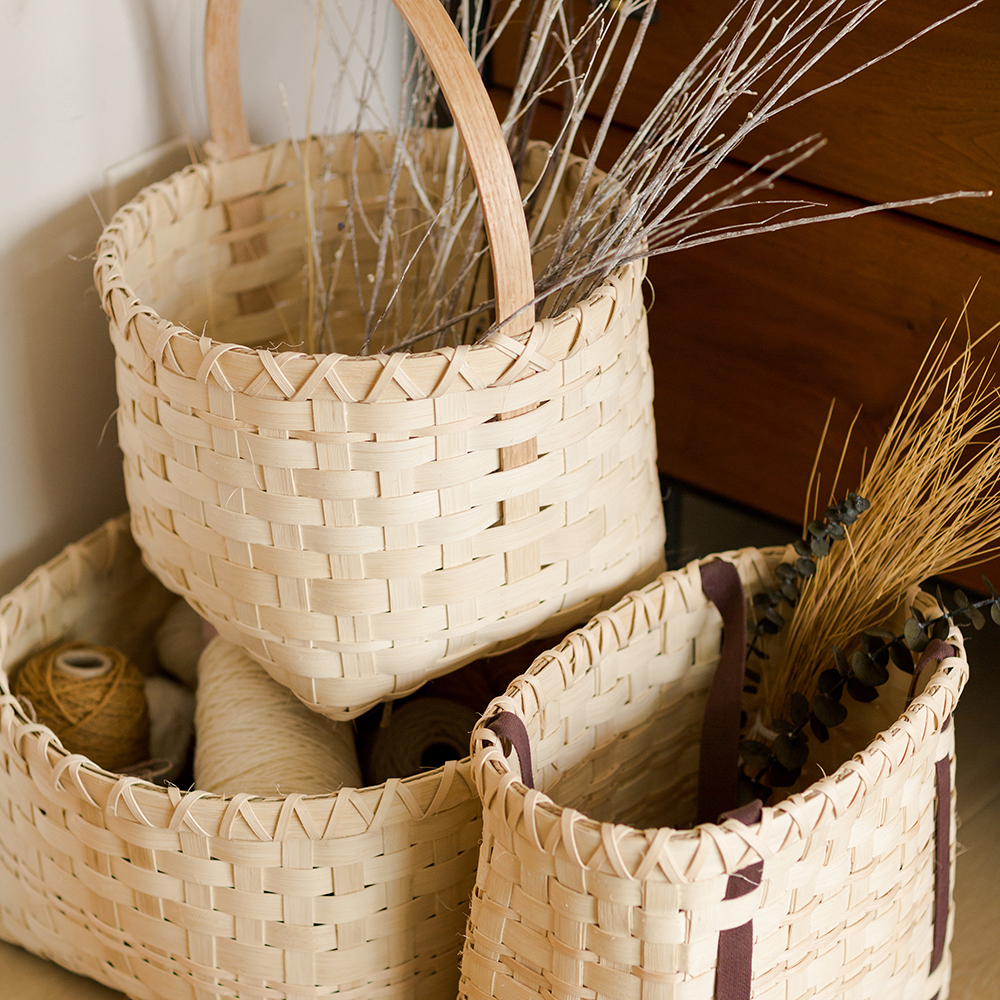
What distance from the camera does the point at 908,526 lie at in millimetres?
854

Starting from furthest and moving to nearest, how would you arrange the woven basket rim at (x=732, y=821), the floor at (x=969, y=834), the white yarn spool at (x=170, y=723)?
the white yarn spool at (x=170, y=723), the floor at (x=969, y=834), the woven basket rim at (x=732, y=821)

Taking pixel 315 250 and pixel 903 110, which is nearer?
pixel 903 110

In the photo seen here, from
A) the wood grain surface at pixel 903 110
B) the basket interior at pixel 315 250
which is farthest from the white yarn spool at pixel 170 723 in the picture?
the wood grain surface at pixel 903 110

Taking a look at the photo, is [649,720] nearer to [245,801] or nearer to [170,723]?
[245,801]

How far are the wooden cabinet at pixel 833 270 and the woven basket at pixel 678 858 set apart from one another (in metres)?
0.22

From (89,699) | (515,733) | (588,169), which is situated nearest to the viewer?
(515,733)

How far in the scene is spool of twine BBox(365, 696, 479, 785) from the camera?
981mm

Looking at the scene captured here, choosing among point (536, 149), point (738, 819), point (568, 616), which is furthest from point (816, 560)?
point (536, 149)

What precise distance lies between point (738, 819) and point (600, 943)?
105mm

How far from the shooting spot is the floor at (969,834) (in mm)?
941

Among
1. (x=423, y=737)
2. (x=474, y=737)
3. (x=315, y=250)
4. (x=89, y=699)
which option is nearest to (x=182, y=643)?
(x=89, y=699)

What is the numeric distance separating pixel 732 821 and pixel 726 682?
25cm

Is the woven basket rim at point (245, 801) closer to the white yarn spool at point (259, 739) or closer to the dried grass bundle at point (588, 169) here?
the white yarn spool at point (259, 739)

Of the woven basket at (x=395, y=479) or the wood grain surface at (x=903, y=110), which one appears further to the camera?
the wood grain surface at (x=903, y=110)
